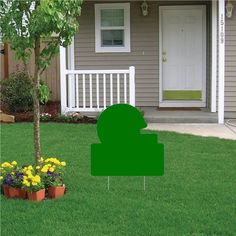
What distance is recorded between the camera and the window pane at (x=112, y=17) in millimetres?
12391

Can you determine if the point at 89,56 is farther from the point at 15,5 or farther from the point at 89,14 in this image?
the point at 15,5

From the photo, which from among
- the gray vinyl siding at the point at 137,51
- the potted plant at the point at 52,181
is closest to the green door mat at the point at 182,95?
the gray vinyl siding at the point at 137,51

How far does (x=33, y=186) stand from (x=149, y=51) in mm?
7465

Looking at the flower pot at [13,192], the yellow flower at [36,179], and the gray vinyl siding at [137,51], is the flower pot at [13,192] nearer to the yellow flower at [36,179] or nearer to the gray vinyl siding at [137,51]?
the yellow flower at [36,179]

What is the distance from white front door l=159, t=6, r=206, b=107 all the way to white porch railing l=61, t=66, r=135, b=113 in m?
1.00

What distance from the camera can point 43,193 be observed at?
18.2 ft

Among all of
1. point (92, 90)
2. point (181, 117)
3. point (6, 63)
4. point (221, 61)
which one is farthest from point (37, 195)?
point (6, 63)

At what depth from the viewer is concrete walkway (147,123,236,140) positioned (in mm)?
9633

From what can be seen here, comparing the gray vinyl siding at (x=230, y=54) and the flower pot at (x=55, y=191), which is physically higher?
the gray vinyl siding at (x=230, y=54)

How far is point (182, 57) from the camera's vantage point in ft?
41.3

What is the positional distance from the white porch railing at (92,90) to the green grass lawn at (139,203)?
328 cm

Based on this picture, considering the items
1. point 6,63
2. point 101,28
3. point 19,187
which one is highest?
point 101,28

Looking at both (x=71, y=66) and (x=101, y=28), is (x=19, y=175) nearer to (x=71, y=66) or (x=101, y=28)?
(x=71, y=66)

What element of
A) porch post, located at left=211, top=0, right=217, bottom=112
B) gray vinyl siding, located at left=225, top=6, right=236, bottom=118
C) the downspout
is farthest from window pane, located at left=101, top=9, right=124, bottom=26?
the downspout
